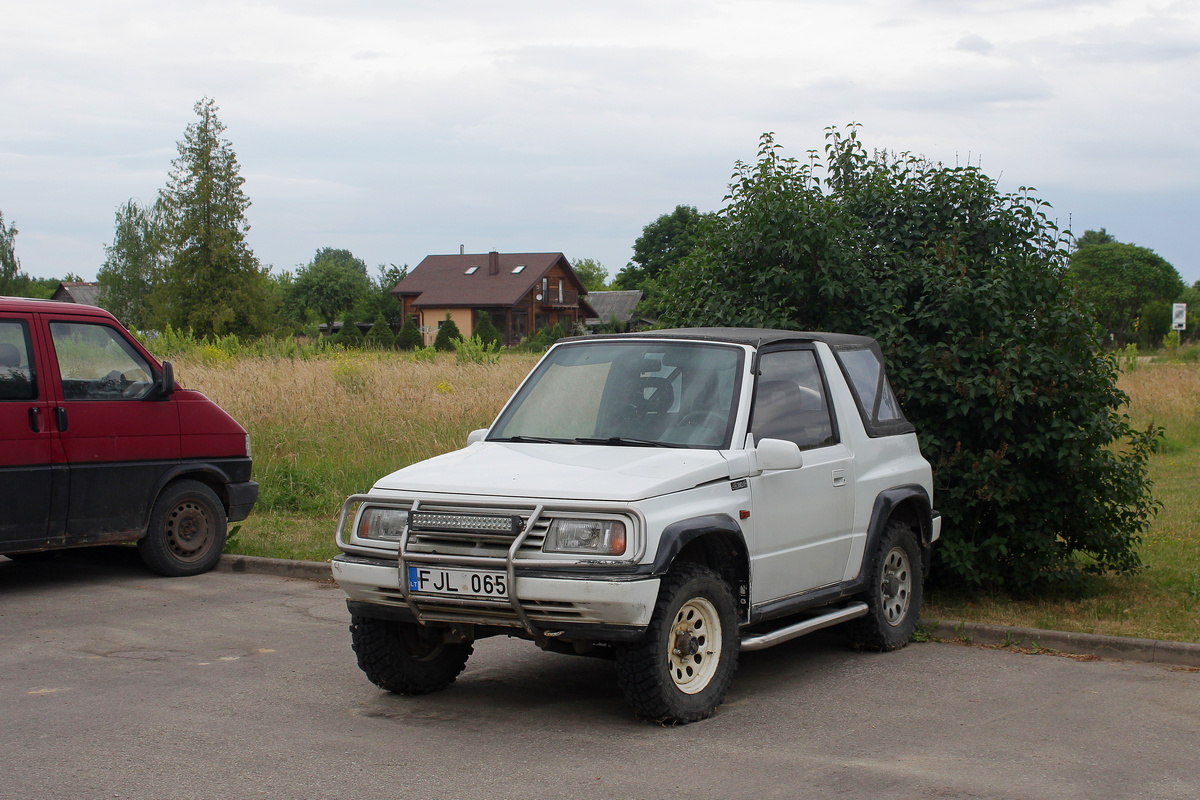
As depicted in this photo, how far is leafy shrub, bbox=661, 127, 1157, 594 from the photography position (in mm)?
8578

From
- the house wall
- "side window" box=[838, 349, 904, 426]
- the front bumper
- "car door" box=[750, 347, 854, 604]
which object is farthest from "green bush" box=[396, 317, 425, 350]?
the front bumper

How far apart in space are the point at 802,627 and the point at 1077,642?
7.20 feet

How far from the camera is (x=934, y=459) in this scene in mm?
8836

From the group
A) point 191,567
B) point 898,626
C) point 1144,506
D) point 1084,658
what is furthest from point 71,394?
point 1144,506

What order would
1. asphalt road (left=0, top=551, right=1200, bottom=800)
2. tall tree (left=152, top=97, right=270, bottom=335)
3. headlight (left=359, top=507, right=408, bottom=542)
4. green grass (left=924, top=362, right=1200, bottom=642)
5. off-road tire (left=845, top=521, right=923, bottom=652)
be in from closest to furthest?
asphalt road (left=0, top=551, right=1200, bottom=800) → headlight (left=359, top=507, right=408, bottom=542) → off-road tire (left=845, top=521, right=923, bottom=652) → green grass (left=924, top=362, right=1200, bottom=642) → tall tree (left=152, top=97, right=270, bottom=335)

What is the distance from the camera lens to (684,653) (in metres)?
5.62

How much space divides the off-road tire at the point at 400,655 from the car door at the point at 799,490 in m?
1.69

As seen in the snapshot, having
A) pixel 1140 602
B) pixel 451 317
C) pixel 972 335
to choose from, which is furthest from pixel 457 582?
pixel 451 317

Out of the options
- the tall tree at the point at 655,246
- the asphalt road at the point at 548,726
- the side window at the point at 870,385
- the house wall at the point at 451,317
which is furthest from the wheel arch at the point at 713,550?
the tall tree at the point at 655,246

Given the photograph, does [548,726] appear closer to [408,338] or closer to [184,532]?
[184,532]

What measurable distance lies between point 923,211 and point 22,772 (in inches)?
298

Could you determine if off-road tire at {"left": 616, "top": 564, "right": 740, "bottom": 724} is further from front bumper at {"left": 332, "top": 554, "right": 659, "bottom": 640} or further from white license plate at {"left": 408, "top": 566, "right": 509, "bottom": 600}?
white license plate at {"left": 408, "top": 566, "right": 509, "bottom": 600}

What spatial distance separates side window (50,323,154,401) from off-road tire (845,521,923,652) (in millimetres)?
6033

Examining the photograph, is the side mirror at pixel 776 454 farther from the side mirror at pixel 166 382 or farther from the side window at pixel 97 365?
the side window at pixel 97 365
